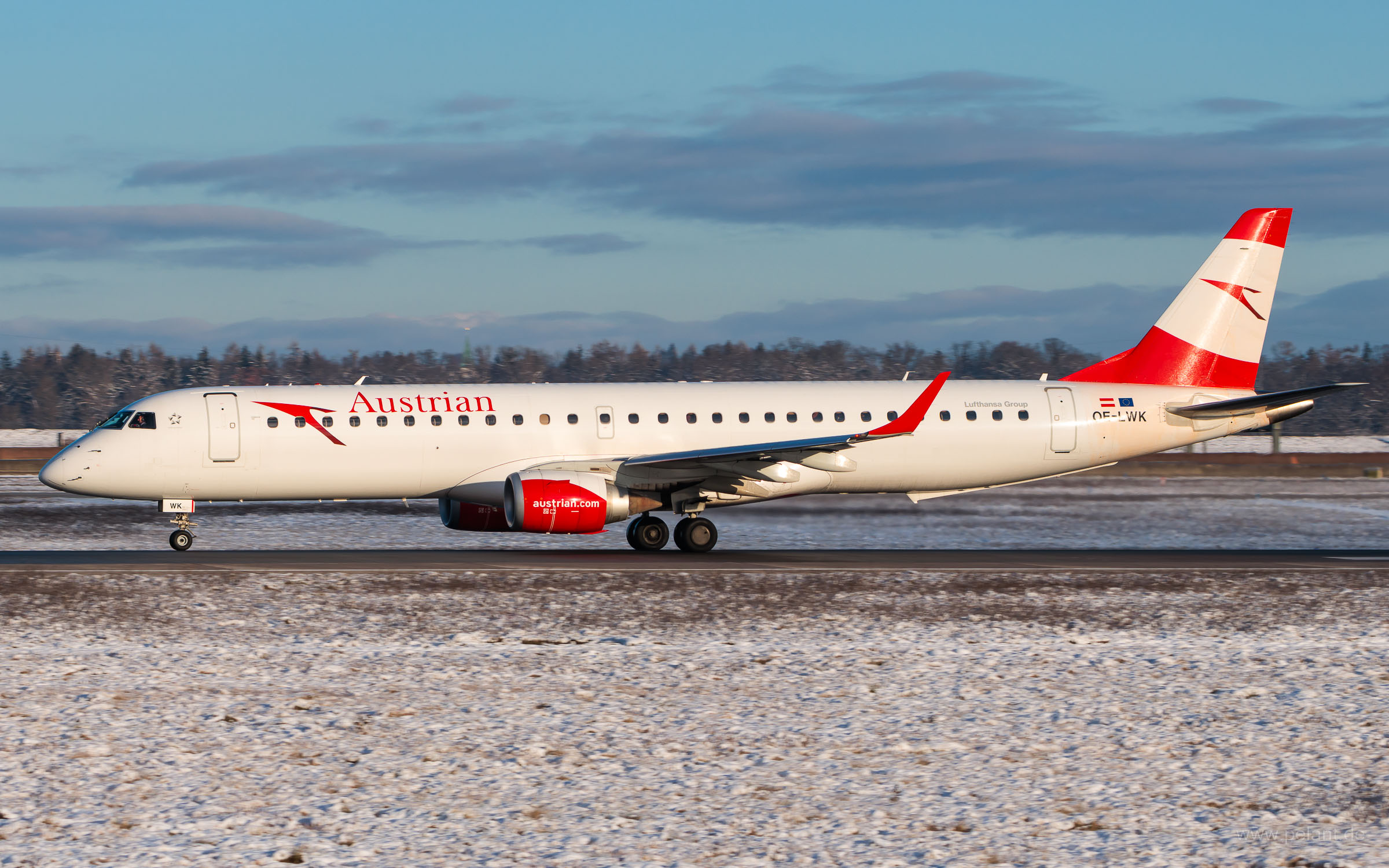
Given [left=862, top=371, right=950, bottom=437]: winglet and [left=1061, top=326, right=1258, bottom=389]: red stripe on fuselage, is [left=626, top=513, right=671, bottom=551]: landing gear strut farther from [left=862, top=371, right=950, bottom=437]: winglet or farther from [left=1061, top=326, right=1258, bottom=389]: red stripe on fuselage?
[left=1061, top=326, right=1258, bottom=389]: red stripe on fuselage

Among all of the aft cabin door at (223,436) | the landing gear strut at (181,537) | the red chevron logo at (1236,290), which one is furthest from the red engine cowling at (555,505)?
the red chevron logo at (1236,290)

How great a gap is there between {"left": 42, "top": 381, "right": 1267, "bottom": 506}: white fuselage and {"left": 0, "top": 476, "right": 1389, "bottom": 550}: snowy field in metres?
2.20

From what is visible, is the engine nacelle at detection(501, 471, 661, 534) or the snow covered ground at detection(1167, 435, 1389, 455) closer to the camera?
the engine nacelle at detection(501, 471, 661, 534)

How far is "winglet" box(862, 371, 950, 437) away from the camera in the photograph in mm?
25453

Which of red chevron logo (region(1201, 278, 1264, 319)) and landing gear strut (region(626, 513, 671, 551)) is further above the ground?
red chevron logo (region(1201, 278, 1264, 319))

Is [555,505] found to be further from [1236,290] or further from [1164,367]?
[1236,290]

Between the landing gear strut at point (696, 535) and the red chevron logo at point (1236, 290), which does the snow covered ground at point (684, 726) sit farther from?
the red chevron logo at point (1236, 290)

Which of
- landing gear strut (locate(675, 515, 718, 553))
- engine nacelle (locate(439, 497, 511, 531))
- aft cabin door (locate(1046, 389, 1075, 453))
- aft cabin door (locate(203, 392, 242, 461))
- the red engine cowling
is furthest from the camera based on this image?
aft cabin door (locate(1046, 389, 1075, 453))

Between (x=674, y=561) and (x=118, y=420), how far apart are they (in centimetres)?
1148

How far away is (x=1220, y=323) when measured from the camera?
29.3 metres

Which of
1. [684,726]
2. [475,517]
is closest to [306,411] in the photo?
[475,517]

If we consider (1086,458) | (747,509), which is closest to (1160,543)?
(1086,458)

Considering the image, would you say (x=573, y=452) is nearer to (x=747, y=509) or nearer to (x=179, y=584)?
(x=179, y=584)

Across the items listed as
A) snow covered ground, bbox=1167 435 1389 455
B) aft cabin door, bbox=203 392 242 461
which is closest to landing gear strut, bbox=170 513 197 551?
aft cabin door, bbox=203 392 242 461
